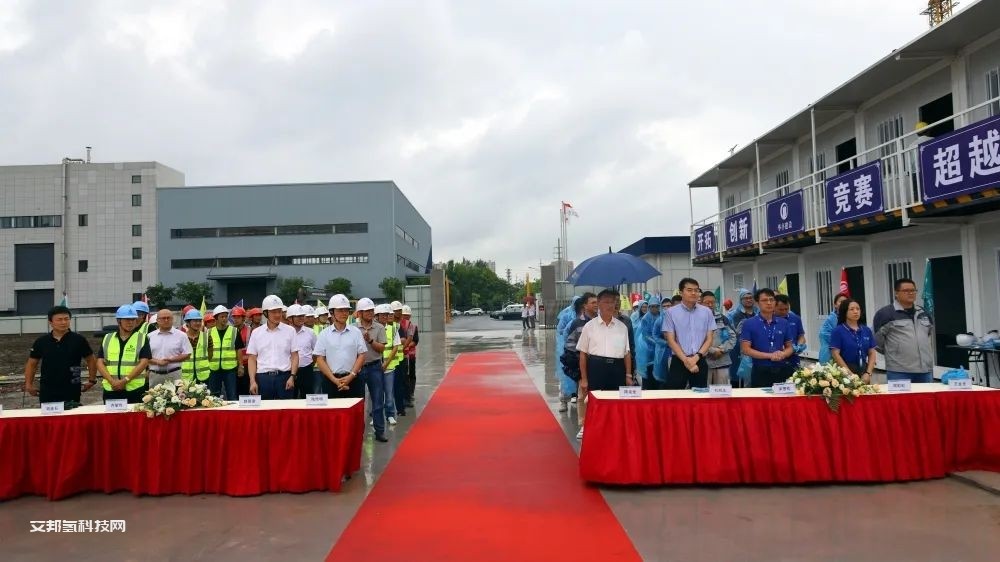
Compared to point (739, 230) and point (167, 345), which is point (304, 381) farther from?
point (739, 230)

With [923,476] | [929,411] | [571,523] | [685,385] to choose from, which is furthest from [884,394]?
[571,523]

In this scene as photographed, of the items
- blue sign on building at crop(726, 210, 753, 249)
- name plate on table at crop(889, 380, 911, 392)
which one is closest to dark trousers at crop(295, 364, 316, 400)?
name plate on table at crop(889, 380, 911, 392)

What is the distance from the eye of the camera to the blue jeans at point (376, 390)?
283 inches

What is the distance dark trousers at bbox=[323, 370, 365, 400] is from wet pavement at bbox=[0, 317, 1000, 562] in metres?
1.41

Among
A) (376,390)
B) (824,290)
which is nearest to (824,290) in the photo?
(824,290)

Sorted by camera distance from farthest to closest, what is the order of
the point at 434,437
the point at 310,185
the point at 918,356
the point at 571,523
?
the point at 310,185 < the point at 434,437 < the point at 918,356 < the point at 571,523

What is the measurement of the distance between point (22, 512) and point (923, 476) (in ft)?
24.3

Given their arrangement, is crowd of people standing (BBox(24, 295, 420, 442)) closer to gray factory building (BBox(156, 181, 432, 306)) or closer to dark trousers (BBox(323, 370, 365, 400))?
dark trousers (BBox(323, 370, 365, 400))

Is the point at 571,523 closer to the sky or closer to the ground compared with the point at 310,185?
closer to the ground

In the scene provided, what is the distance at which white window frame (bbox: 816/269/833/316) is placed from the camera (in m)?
14.7

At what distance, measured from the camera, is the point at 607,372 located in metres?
6.18

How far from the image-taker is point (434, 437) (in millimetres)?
7320

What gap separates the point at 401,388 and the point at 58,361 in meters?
4.30

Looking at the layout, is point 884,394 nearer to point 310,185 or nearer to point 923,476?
point 923,476
